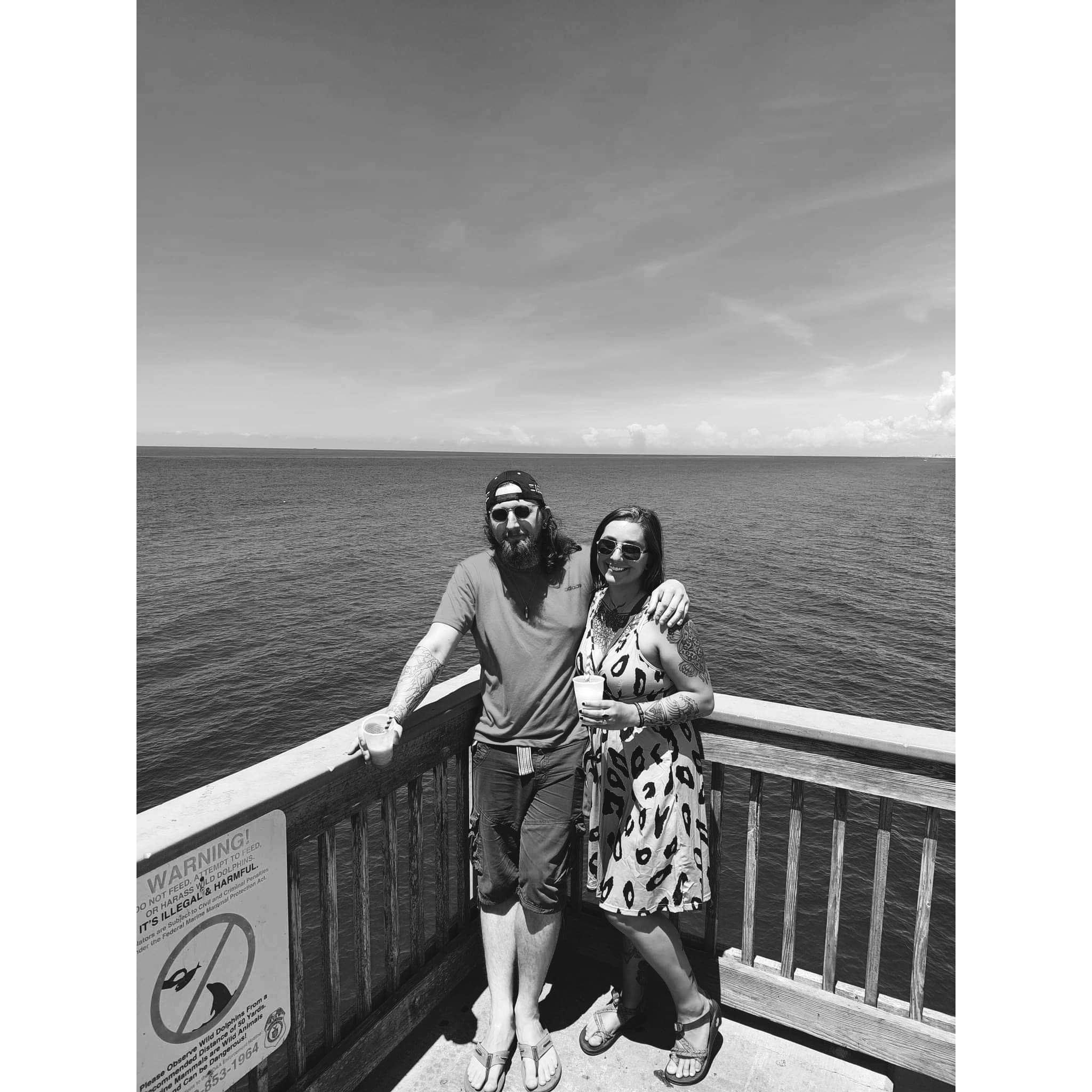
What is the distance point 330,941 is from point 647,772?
125 centimetres

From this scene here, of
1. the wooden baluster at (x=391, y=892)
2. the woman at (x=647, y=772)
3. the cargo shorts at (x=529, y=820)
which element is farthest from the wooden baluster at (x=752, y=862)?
the wooden baluster at (x=391, y=892)

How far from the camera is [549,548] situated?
108 inches

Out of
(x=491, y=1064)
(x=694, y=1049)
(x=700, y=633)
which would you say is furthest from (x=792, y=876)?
(x=700, y=633)

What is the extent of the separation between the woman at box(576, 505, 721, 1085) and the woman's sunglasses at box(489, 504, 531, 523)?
29 centimetres

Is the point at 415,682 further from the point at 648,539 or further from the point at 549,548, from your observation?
the point at 648,539

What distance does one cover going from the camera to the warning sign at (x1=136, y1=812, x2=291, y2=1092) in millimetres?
1763

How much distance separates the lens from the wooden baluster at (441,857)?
286 centimetres

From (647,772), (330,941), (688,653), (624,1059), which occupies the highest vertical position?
(688,653)
